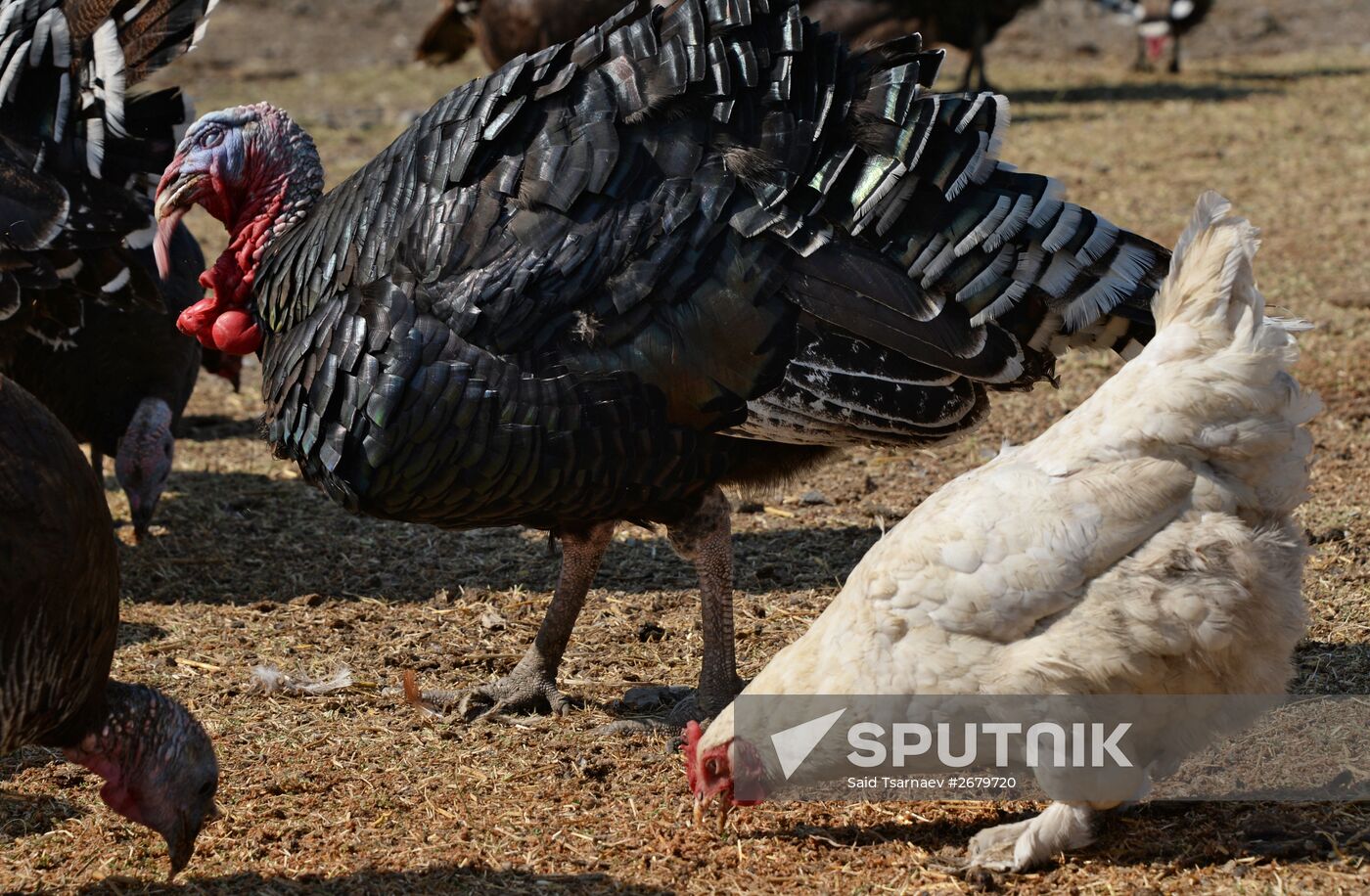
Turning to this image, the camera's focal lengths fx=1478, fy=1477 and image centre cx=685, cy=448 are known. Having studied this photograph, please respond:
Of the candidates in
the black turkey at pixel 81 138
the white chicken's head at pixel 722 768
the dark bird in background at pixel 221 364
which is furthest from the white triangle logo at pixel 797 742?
the dark bird in background at pixel 221 364

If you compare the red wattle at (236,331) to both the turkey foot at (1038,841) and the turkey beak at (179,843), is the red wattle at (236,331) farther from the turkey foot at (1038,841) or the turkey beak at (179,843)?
the turkey foot at (1038,841)

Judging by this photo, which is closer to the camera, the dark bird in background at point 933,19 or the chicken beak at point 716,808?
the chicken beak at point 716,808

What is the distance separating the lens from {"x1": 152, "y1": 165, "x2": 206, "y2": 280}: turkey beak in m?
4.32

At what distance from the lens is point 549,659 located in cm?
448

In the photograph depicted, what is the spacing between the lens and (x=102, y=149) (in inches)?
211

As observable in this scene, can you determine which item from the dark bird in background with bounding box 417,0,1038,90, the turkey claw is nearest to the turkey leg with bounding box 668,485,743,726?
the turkey claw

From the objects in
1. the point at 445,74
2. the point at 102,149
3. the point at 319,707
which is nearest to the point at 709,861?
the point at 319,707

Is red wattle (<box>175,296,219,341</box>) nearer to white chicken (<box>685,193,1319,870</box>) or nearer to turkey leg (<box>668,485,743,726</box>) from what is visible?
turkey leg (<box>668,485,743,726</box>)

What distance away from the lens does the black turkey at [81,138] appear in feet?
17.0

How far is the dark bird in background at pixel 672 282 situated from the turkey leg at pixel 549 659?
1.40 feet

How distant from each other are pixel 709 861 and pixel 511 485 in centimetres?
108

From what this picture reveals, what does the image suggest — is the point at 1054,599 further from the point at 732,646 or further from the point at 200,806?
the point at 200,806

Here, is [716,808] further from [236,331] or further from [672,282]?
[236,331]

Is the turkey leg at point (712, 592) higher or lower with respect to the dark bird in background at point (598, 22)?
lower
